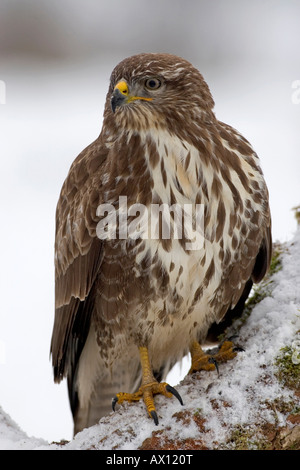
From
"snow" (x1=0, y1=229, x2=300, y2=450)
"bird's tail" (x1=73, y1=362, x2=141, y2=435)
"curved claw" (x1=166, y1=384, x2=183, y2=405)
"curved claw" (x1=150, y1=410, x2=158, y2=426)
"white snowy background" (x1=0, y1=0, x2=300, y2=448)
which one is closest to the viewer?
"snow" (x1=0, y1=229, x2=300, y2=450)

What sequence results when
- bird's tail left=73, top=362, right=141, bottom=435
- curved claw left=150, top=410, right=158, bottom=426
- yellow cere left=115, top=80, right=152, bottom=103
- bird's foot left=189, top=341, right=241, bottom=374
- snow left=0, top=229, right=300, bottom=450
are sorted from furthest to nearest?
bird's tail left=73, top=362, right=141, bottom=435 → bird's foot left=189, top=341, right=241, bottom=374 → yellow cere left=115, top=80, right=152, bottom=103 → curved claw left=150, top=410, right=158, bottom=426 → snow left=0, top=229, right=300, bottom=450

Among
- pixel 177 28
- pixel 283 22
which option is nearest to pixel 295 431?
pixel 177 28

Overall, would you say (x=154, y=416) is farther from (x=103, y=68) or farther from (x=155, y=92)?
(x=103, y=68)

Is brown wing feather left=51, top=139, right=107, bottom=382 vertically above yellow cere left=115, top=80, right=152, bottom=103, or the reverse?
yellow cere left=115, top=80, right=152, bottom=103

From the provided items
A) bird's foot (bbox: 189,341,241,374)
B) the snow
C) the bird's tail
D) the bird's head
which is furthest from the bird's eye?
the bird's tail

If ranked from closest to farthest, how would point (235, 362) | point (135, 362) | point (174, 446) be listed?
1. point (174, 446)
2. point (235, 362)
3. point (135, 362)

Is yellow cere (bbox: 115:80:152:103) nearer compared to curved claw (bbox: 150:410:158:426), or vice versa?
curved claw (bbox: 150:410:158:426)

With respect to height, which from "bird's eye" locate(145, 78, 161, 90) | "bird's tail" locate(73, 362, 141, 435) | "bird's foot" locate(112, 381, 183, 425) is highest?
"bird's eye" locate(145, 78, 161, 90)

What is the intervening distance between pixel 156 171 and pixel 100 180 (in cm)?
30

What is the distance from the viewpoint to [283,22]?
41.4ft

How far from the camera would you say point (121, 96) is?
11.8 feet

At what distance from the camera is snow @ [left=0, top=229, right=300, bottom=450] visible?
10.4 feet

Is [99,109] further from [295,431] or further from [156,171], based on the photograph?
[295,431]

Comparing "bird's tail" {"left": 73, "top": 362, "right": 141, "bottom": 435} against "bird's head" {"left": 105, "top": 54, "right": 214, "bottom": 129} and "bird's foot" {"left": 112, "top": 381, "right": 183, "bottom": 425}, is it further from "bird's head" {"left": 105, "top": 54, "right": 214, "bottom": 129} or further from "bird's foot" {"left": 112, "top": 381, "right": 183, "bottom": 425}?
"bird's head" {"left": 105, "top": 54, "right": 214, "bottom": 129}
